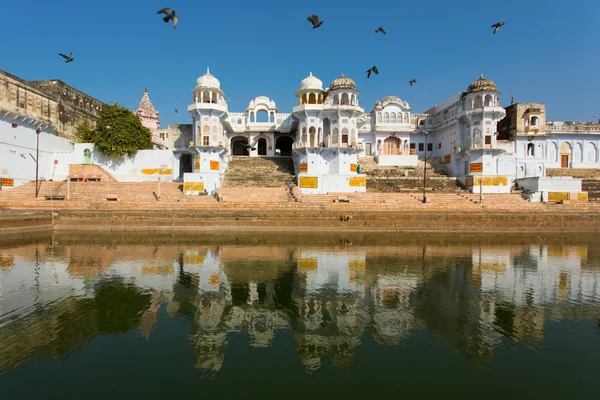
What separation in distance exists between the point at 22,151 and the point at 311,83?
26730 millimetres

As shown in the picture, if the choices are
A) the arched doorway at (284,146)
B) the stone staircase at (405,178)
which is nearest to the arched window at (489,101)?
the stone staircase at (405,178)

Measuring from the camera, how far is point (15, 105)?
30.5m

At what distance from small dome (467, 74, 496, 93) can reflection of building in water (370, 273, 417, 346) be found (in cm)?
2862

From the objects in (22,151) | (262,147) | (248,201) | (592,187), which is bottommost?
(248,201)

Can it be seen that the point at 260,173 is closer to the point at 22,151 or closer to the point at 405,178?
the point at 405,178

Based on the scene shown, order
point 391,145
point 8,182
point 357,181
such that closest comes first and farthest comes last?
point 8,182 → point 357,181 → point 391,145

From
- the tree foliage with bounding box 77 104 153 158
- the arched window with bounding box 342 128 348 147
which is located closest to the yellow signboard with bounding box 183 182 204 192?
the tree foliage with bounding box 77 104 153 158

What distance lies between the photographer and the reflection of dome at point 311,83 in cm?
3186

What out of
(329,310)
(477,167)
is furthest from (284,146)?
(329,310)

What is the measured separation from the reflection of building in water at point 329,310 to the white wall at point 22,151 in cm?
2929

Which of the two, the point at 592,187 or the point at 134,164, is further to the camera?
the point at 134,164

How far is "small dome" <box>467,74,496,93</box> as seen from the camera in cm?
3309

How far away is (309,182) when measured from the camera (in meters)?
30.4

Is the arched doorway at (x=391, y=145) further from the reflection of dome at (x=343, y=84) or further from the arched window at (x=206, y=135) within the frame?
the arched window at (x=206, y=135)
